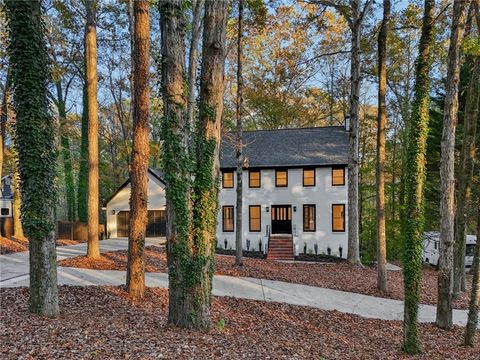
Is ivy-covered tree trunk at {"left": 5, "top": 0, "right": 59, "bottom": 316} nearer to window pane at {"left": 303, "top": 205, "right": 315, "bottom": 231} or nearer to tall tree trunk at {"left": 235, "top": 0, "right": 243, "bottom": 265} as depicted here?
tall tree trunk at {"left": 235, "top": 0, "right": 243, "bottom": 265}

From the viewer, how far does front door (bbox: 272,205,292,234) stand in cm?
2216

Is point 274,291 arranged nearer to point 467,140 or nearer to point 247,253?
point 467,140

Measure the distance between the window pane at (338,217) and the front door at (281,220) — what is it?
2734 mm

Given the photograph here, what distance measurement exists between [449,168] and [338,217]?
41.6 ft

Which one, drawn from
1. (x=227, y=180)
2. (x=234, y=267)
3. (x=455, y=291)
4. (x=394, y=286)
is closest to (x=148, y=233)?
(x=227, y=180)

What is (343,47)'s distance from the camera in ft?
82.7

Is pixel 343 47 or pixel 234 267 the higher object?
pixel 343 47

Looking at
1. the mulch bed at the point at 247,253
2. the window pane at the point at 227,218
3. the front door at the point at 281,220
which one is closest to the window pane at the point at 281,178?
the front door at the point at 281,220

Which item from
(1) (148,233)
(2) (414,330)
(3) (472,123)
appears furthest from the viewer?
(1) (148,233)

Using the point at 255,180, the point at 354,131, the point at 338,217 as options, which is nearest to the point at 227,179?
the point at 255,180

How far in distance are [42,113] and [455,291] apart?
14.4 metres

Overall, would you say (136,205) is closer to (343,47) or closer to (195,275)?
(195,275)

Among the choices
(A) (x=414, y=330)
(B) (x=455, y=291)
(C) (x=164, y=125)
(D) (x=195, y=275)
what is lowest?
(B) (x=455, y=291)

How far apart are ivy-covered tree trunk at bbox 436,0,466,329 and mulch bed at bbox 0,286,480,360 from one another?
3.62ft
